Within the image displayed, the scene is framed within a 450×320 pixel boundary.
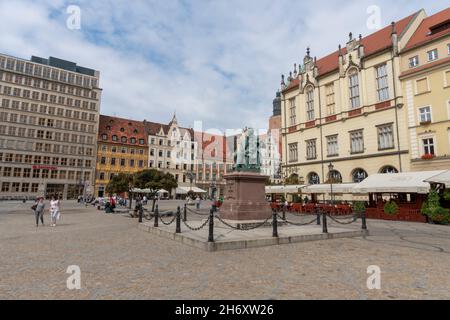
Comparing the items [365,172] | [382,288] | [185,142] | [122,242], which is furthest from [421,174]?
[185,142]

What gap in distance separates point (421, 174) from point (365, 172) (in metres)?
9.07

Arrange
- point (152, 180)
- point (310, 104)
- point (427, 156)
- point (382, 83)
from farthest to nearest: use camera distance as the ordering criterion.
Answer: point (310, 104) → point (382, 83) → point (152, 180) → point (427, 156)

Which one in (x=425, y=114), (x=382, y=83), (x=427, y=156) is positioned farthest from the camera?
(x=382, y=83)

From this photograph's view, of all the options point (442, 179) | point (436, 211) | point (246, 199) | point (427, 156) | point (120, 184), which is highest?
point (427, 156)

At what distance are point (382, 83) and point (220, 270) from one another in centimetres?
3085

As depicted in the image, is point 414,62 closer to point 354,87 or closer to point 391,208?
point 354,87

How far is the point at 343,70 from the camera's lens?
112 feet

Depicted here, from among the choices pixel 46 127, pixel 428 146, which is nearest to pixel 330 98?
pixel 428 146

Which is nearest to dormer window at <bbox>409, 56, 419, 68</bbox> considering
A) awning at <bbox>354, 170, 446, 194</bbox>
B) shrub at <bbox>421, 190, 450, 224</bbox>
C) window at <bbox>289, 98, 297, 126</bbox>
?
awning at <bbox>354, 170, 446, 194</bbox>

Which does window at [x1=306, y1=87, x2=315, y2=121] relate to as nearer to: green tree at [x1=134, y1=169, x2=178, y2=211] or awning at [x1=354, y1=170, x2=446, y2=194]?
awning at [x1=354, y1=170, x2=446, y2=194]

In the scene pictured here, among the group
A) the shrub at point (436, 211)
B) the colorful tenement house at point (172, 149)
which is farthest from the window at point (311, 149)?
the colorful tenement house at point (172, 149)

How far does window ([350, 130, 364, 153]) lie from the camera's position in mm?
31516

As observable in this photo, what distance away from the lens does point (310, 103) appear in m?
38.8

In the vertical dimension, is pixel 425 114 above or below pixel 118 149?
below
